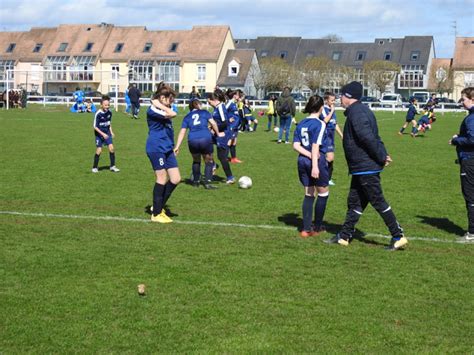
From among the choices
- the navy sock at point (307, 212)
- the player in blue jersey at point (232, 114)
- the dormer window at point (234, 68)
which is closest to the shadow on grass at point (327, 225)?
the navy sock at point (307, 212)

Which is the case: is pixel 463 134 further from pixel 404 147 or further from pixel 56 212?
pixel 404 147

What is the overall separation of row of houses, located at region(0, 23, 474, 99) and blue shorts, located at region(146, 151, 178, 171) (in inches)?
3143

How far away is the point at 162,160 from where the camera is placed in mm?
10289

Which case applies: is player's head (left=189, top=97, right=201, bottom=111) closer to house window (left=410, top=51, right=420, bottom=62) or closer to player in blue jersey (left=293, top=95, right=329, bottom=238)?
player in blue jersey (left=293, top=95, right=329, bottom=238)

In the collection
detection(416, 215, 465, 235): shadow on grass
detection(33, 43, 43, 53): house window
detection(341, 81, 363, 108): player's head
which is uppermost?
detection(33, 43, 43, 53): house window

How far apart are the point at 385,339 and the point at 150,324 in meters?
1.90

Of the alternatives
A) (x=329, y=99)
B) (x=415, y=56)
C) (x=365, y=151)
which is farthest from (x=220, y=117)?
(x=415, y=56)

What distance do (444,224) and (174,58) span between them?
284ft

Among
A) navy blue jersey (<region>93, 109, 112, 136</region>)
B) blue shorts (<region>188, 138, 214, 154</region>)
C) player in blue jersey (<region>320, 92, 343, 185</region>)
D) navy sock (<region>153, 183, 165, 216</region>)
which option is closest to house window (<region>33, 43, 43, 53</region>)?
navy blue jersey (<region>93, 109, 112, 136</region>)

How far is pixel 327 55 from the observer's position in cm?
10638

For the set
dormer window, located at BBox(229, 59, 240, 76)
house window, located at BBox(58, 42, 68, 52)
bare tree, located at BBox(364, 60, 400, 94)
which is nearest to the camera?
bare tree, located at BBox(364, 60, 400, 94)

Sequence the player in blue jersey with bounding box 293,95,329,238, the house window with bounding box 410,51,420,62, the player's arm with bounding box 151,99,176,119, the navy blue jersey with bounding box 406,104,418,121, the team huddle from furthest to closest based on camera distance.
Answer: the house window with bounding box 410,51,420,62 < the navy blue jersey with bounding box 406,104,418,121 < the player's arm with bounding box 151,99,176,119 < the player in blue jersey with bounding box 293,95,329,238 < the team huddle

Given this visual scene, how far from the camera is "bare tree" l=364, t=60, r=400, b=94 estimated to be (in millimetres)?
93375

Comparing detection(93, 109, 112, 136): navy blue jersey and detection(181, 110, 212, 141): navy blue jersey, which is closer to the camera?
detection(181, 110, 212, 141): navy blue jersey
